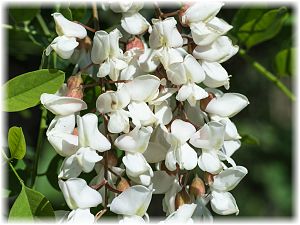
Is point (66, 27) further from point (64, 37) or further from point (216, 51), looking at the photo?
point (216, 51)

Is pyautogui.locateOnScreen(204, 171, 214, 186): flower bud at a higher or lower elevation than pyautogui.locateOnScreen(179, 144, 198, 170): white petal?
lower

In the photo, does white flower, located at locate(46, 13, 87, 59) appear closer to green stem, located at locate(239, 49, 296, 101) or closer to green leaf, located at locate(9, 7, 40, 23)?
green leaf, located at locate(9, 7, 40, 23)

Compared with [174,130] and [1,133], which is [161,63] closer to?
[174,130]

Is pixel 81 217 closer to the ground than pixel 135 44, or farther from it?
closer to the ground

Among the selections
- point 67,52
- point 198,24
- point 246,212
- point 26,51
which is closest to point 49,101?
point 67,52

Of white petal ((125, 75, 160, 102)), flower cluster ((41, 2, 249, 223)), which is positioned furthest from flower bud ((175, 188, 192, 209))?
white petal ((125, 75, 160, 102))

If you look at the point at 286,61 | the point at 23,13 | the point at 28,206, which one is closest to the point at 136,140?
the point at 28,206

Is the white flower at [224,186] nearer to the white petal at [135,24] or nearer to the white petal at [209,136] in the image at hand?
the white petal at [209,136]
